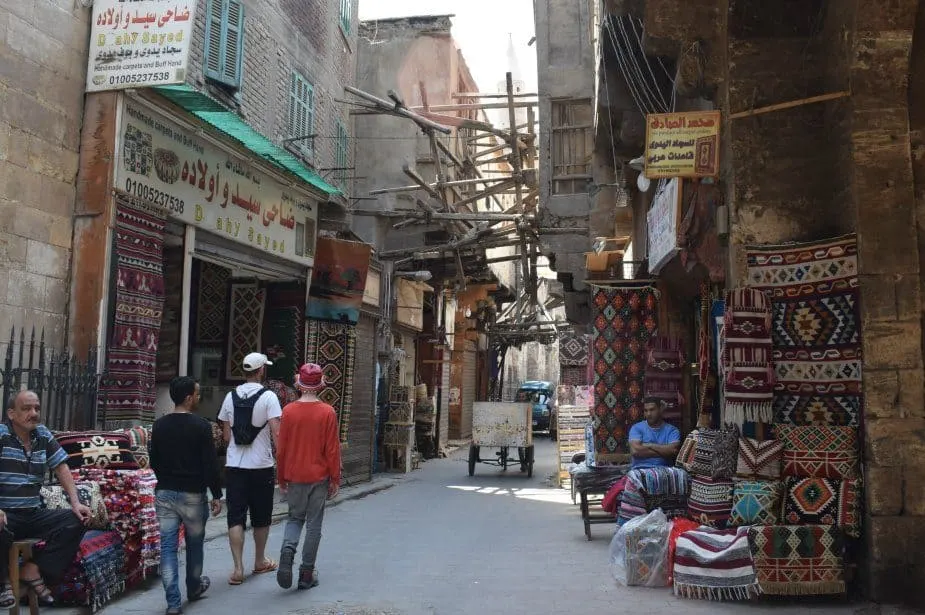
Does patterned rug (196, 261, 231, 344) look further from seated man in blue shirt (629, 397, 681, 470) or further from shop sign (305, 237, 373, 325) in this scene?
seated man in blue shirt (629, 397, 681, 470)

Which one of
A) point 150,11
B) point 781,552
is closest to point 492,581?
point 781,552

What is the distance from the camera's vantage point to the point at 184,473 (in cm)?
611

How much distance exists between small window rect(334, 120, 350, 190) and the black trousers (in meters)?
11.5

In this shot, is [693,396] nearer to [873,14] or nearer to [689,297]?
[689,297]

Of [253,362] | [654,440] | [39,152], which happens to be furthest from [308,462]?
[39,152]

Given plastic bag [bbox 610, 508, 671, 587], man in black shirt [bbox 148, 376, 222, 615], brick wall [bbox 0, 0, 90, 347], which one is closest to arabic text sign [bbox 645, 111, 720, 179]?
plastic bag [bbox 610, 508, 671, 587]

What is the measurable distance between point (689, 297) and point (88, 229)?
6918mm

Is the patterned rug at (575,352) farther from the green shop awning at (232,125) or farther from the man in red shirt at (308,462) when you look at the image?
the man in red shirt at (308,462)

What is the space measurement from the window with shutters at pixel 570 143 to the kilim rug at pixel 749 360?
10290 mm

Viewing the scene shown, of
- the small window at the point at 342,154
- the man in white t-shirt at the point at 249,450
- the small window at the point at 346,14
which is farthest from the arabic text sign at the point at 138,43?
the small window at the point at 346,14

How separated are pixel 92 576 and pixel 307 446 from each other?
1.77m

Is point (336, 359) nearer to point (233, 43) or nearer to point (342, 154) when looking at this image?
point (342, 154)

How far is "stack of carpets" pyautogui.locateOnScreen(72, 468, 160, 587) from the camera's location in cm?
652

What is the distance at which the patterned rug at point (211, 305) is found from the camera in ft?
45.7
